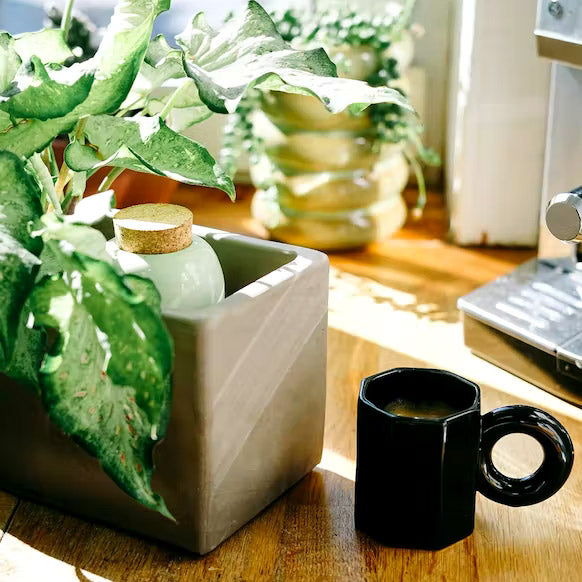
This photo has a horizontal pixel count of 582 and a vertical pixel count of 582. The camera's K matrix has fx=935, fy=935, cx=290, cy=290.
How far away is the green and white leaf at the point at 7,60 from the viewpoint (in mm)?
518

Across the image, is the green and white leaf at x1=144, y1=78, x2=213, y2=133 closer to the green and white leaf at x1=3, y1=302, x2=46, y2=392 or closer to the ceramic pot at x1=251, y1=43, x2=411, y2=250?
the green and white leaf at x1=3, y1=302, x2=46, y2=392

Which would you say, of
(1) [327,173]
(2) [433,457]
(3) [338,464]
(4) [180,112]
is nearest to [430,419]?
(2) [433,457]

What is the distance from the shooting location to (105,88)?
1.62ft

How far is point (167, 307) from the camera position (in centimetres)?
51

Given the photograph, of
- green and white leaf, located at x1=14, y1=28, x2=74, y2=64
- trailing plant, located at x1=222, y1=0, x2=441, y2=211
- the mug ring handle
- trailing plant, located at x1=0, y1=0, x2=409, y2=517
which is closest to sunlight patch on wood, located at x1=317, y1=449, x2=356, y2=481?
the mug ring handle

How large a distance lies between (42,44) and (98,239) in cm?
18

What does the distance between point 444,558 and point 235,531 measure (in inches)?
5.1

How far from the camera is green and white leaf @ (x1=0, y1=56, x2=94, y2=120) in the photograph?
0.46m

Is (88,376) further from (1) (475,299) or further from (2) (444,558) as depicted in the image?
(1) (475,299)

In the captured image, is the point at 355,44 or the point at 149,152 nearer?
the point at 149,152

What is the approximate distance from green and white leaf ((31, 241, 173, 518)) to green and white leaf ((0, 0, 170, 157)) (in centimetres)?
7

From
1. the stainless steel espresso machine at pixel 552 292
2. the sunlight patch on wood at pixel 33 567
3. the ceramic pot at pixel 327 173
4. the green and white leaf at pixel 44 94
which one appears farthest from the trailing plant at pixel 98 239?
the ceramic pot at pixel 327 173

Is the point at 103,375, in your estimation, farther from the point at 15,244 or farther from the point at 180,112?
the point at 180,112

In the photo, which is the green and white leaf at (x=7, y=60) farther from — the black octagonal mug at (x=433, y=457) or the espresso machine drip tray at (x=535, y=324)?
the espresso machine drip tray at (x=535, y=324)
